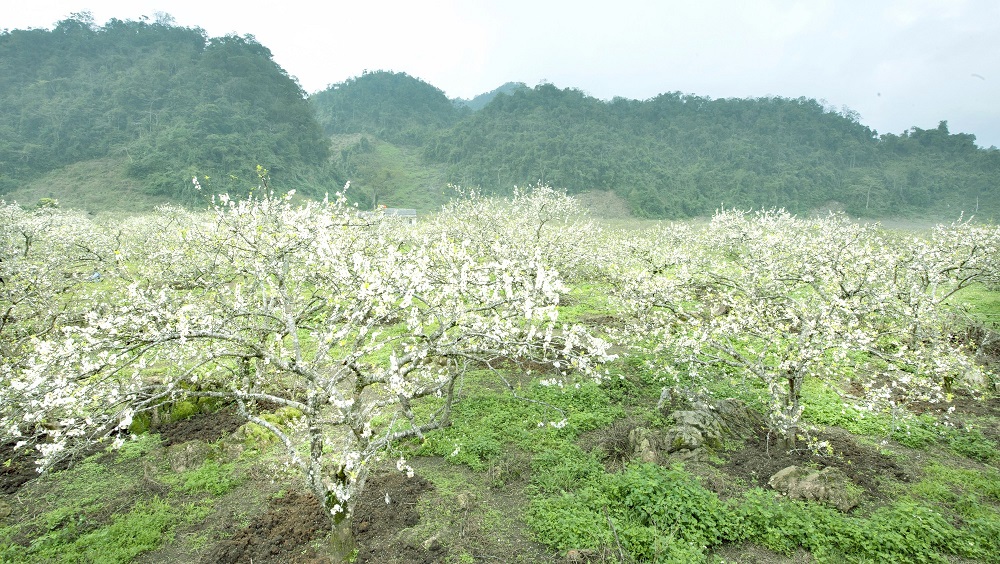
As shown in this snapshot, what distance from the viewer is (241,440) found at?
1182 cm

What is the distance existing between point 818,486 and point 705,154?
494 feet

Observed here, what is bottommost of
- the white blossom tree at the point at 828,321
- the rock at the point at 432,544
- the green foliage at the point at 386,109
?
the rock at the point at 432,544

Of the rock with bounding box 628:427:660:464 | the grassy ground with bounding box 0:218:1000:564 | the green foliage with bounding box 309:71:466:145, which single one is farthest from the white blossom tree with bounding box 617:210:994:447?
the green foliage with bounding box 309:71:466:145

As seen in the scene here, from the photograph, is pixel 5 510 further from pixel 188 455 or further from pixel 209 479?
pixel 209 479

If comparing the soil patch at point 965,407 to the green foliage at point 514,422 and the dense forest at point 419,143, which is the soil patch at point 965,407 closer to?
the green foliage at point 514,422

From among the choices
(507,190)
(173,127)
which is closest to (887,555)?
(507,190)

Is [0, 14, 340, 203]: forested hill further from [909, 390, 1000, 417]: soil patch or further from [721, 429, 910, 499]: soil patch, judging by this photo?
[909, 390, 1000, 417]: soil patch

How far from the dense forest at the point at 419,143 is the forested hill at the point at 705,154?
2.07 feet

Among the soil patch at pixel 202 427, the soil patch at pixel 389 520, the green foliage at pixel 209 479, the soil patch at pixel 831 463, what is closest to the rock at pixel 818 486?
the soil patch at pixel 831 463

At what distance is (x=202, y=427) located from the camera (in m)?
12.9

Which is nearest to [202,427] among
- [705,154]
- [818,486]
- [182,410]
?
[182,410]

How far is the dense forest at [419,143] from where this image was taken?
95.7 m

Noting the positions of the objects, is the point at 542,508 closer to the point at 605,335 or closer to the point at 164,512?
the point at 164,512

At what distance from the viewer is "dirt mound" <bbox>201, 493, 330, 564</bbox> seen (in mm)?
8148
